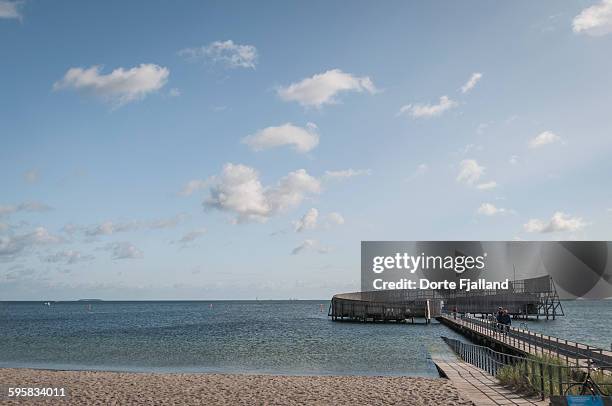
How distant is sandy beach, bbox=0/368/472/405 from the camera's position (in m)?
19.3

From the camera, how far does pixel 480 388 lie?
19.4 meters

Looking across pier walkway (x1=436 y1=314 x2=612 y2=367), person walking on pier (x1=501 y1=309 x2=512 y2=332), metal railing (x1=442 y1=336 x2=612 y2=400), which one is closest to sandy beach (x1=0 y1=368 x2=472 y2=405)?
metal railing (x1=442 y1=336 x2=612 y2=400)

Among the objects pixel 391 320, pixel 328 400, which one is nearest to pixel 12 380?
pixel 328 400

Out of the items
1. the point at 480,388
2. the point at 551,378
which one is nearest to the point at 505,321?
the point at 480,388

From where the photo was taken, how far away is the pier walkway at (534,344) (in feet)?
75.1

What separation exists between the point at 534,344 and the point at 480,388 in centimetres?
1290

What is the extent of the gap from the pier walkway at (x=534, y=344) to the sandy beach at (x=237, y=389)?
5.67 metres

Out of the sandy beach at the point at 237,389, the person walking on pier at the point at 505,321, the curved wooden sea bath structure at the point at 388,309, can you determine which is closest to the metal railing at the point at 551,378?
the sandy beach at the point at 237,389

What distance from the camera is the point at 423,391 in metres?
20.2

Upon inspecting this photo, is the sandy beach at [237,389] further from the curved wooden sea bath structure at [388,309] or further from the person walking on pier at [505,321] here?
the curved wooden sea bath structure at [388,309]

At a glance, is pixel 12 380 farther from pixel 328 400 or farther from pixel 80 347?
pixel 80 347

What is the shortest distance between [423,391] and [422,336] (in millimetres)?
38122

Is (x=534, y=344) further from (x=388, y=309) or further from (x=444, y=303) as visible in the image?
(x=444, y=303)

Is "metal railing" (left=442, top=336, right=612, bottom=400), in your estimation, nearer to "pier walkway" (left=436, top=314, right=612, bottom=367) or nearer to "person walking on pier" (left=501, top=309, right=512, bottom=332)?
"pier walkway" (left=436, top=314, right=612, bottom=367)
